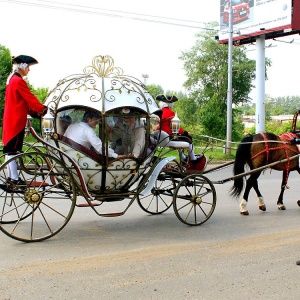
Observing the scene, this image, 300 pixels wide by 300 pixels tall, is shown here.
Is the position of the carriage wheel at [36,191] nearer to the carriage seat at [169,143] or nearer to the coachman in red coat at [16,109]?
the coachman in red coat at [16,109]

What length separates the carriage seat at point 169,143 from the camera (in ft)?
23.4

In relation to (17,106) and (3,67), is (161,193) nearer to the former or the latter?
(17,106)

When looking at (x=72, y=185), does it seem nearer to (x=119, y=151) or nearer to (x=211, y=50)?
(x=119, y=151)

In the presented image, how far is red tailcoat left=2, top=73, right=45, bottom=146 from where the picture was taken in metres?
5.85

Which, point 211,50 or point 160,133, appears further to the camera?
point 211,50

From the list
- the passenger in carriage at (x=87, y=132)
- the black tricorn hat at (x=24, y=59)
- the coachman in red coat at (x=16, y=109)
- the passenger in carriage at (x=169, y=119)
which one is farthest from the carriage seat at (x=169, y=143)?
the black tricorn hat at (x=24, y=59)

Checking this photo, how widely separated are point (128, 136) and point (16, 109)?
1553 millimetres

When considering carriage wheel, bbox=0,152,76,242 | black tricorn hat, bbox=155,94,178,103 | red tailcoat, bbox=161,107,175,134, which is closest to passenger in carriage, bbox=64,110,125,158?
carriage wheel, bbox=0,152,76,242

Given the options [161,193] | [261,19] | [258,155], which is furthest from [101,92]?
[261,19]

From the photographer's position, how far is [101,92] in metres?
6.24

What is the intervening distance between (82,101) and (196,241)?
2.36 meters

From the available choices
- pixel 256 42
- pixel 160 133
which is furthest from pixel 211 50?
pixel 160 133

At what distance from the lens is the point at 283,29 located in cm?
2838

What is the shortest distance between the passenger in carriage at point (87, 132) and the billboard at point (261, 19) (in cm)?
2348
